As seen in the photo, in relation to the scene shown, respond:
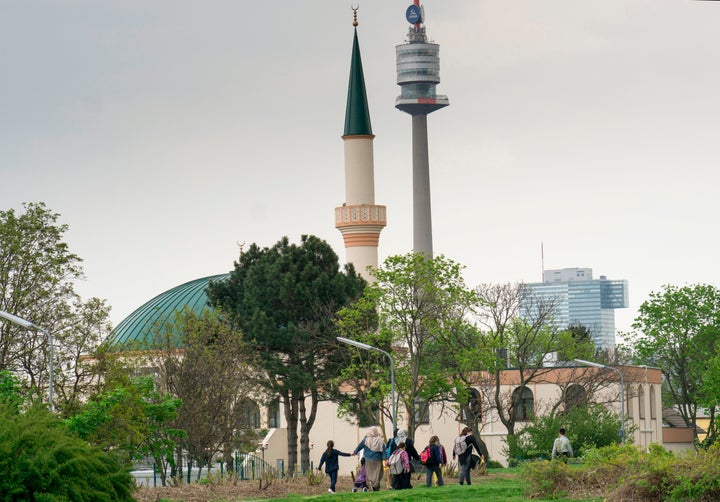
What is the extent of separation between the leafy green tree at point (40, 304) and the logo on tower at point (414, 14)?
297ft

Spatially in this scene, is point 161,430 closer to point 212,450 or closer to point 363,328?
point 212,450

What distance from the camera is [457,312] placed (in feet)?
172

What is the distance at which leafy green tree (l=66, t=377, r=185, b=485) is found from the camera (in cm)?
2944

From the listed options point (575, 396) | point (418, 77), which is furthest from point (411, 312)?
point (418, 77)

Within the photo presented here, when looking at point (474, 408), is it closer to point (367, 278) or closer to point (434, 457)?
point (367, 278)

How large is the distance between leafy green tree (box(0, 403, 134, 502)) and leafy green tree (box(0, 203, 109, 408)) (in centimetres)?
1779

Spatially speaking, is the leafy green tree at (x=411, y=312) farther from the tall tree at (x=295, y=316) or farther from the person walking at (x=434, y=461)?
the person walking at (x=434, y=461)

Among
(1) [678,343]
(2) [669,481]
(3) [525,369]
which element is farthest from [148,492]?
(1) [678,343]

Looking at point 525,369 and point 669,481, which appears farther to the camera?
point 525,369

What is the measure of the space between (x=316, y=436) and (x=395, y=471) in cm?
4430

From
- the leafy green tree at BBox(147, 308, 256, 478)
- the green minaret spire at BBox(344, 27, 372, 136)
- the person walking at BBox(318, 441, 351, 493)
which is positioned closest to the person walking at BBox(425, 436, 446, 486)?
the person walking at BBox(318, 441, 351, 493)

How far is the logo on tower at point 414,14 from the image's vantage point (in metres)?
128

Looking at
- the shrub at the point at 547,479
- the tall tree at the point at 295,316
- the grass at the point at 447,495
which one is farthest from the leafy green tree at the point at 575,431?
the shrub at the point at 547,479

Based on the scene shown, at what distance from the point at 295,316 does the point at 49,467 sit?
38301 millimetres
